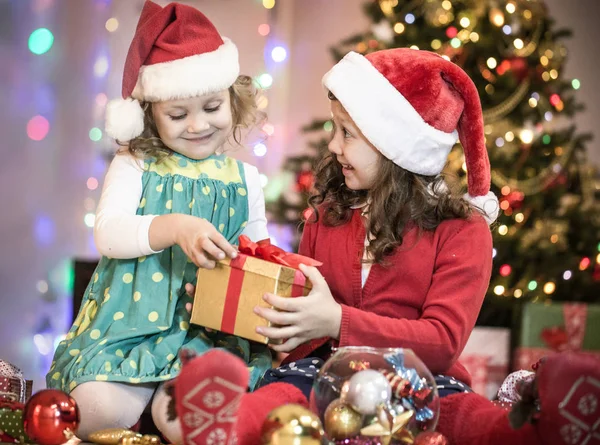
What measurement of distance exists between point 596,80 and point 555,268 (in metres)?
1.57

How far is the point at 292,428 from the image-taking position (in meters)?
1.31

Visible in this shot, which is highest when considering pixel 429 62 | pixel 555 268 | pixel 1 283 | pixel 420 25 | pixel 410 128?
pixel 420 25

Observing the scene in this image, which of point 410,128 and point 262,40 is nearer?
point 410,128

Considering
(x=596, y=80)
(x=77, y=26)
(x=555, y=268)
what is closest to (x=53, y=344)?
(x=77, y=26)

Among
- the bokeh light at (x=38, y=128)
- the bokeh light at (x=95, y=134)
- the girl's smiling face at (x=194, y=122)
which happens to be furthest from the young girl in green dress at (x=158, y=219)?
the bokeh light at (x=95, y=134)

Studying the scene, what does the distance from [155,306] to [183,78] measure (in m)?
0.49

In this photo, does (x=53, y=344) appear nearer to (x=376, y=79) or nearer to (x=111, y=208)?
(x=111, y=208)

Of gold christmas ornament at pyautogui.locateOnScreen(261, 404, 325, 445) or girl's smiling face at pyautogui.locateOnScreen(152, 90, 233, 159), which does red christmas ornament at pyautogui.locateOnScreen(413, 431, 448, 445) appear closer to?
gold christmas ornament at pyautogui.locateOnScreen(261, 404, 325, 445)

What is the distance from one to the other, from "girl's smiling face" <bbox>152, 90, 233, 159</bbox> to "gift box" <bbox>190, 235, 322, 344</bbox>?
12.9 inches

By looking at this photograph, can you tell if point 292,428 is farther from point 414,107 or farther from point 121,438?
point 414,107

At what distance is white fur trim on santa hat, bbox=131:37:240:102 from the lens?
182 cm

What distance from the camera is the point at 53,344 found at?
3705mm

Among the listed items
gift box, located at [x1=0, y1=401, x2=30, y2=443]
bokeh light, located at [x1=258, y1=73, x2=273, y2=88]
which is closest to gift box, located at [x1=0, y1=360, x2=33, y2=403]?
gift box, located at [x1=0, y1=401, x2=30, y2=443]

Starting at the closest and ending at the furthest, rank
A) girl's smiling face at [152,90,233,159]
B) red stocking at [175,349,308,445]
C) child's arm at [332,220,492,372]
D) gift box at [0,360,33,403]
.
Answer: red stocking at [175,349,308,445], child's arm at [332,220,492,372], gift box at [0,360,33,403], girl's smiling face at [152,90,233,159]
